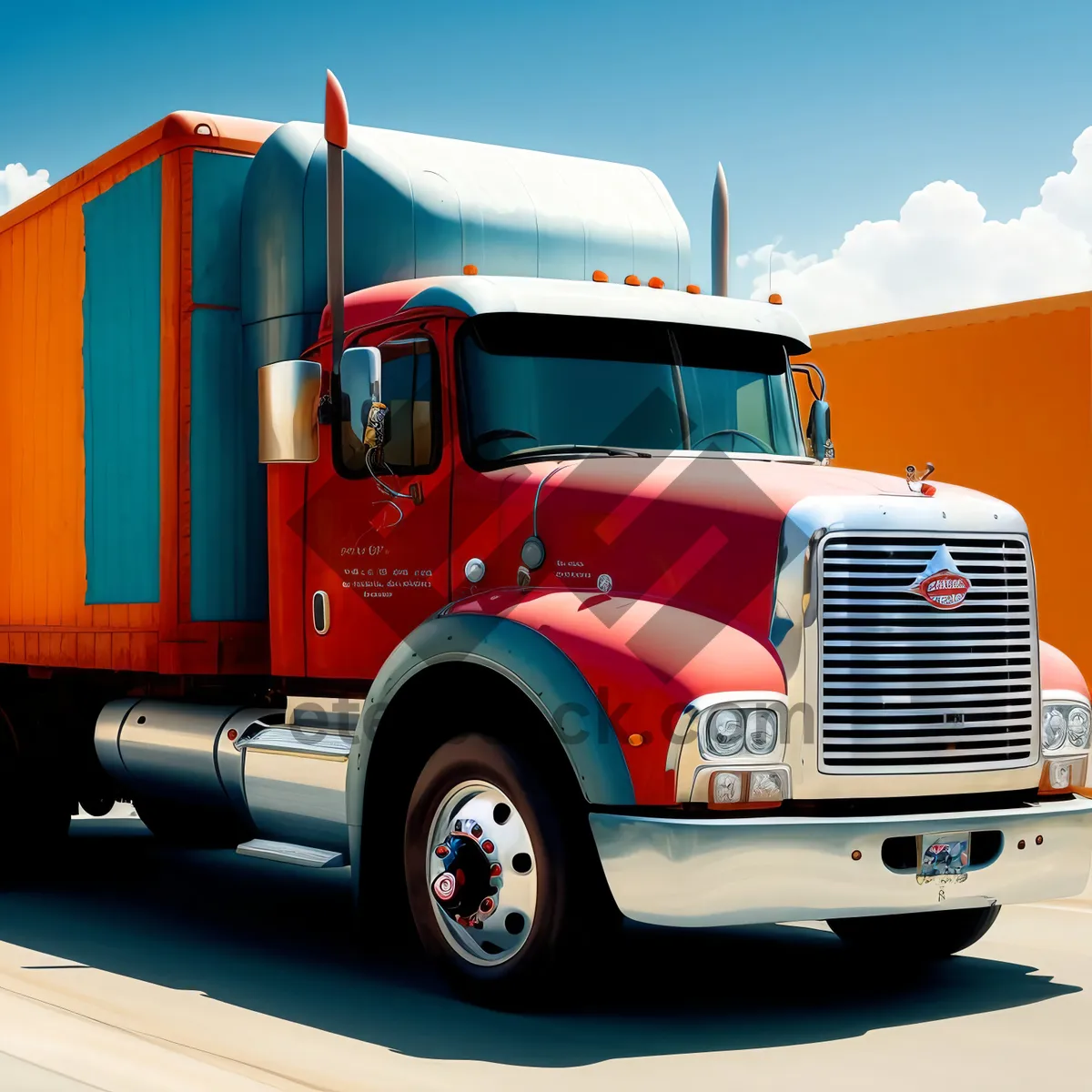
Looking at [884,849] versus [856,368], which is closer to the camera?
[884,849]

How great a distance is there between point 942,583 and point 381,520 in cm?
246

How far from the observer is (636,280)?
7.90m

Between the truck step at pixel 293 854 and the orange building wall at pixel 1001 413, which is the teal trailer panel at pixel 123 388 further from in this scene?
the orange building wall at pixel 1001 413

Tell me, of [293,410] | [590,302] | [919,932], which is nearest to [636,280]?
[590,302]

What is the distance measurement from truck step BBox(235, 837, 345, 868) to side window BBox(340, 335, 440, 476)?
1674 millimetres

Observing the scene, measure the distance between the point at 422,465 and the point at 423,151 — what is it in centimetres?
191

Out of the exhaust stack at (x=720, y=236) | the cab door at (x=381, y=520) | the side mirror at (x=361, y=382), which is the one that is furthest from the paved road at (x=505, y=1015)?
the exhaust stack at (x=720, y=236)

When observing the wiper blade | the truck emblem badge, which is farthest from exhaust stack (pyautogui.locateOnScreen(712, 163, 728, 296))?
the truck emblem badge

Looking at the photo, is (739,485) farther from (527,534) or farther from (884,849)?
(884,849)

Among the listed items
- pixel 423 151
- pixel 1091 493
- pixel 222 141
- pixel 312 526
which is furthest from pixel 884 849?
pixel 1091 493

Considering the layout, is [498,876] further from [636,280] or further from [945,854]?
[636,280]

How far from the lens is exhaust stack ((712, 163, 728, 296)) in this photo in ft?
30.0

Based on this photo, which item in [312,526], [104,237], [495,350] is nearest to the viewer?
[495,350]

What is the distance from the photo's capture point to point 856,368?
559 inches
